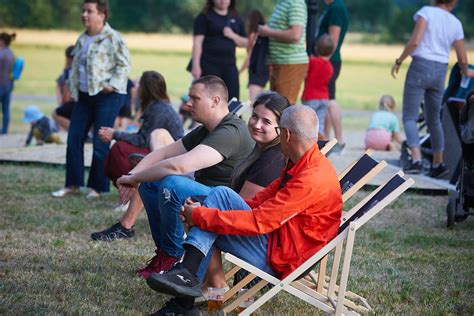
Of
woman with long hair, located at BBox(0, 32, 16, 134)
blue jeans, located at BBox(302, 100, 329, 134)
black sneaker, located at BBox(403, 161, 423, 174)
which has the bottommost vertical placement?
woman with long hair, located at BBox(0, 32, 16, 134)

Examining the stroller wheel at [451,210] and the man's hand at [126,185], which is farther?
the stroller wheel at [451,210]

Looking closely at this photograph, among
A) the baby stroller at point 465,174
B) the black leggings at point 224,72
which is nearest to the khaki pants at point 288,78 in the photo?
the black leggings at point 224,72

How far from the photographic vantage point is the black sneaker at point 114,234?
7168mm

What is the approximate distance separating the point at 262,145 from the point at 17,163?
22.0 feet

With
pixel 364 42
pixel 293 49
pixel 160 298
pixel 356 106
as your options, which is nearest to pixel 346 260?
pixel 160 298

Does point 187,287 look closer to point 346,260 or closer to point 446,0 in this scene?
point 346,260

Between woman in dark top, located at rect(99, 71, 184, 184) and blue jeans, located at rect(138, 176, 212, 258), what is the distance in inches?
84.7

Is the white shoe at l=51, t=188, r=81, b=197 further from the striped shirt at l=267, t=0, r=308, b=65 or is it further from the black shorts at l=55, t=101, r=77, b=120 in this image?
the black shorts at l=55, t=101, r=77, b=120

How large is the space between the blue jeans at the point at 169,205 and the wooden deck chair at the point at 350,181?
40cm

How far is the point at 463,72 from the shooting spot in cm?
1048

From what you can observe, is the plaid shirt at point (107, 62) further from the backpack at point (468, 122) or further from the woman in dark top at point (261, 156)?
the woman in dark top at point (261, 156)

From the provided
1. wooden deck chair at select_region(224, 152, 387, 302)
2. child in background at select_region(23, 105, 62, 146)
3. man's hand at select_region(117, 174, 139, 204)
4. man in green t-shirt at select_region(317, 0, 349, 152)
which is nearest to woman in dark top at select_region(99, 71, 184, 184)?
man's hand at select_region(117, 174, 139, 204)

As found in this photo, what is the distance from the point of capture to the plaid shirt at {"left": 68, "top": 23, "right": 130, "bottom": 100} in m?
9.05

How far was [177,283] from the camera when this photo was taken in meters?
4.87
